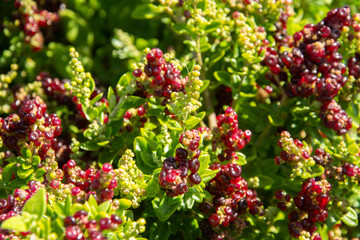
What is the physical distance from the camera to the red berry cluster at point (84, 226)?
5.78 feet

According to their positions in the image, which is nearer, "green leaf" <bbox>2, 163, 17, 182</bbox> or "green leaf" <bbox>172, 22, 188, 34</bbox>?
"green leaf" <bbox>2, 163, 17, 182</bbox>

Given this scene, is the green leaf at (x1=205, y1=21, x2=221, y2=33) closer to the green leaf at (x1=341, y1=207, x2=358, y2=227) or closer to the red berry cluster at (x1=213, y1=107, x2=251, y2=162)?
the red berry cluster at (x1=213, y1=107, x2=251, y2=162)

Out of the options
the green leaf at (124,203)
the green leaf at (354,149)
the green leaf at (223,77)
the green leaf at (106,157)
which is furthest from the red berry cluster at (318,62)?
the green leaf at (124,203)

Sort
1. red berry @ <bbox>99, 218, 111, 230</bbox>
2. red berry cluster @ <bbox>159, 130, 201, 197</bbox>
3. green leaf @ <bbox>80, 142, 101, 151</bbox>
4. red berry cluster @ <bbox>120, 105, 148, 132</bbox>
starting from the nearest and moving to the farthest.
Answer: red berry @ <bbox>99, 218, 111, 230</bbox> → red berry cluster @ <bbox>159, 130, 201, 197</bbox> → green leaf @ <bbox>80, 142, 101, 151</bbox> → red berry cluster @ <bbox>120, 105, 148, 132</bbox>

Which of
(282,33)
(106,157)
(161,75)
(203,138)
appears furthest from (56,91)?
(282,33)

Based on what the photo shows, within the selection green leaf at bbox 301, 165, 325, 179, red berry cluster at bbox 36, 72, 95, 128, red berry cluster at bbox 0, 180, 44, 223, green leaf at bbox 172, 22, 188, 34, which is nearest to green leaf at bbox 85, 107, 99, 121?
red berry cluster at bbox 36, 72, 95, 128

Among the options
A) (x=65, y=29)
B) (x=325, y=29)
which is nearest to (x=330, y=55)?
(x=325, y=29)

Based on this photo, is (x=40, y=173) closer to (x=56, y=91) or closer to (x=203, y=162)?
(x=56, y=91)

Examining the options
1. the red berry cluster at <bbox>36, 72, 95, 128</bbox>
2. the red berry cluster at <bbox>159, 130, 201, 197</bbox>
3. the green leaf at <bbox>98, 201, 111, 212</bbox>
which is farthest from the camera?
the red berry cluster at <bbox>36, 72, 95, 128</bbox>

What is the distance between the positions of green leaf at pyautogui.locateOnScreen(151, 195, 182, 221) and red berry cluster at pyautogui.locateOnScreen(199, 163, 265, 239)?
0.24 m

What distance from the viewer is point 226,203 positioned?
8.03 feet

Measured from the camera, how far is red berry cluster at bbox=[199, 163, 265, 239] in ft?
7.88

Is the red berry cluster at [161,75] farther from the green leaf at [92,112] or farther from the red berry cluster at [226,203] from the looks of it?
the red berry cluster at [226,203]

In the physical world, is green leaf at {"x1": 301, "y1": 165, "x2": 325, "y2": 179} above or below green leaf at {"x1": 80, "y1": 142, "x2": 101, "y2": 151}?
above
